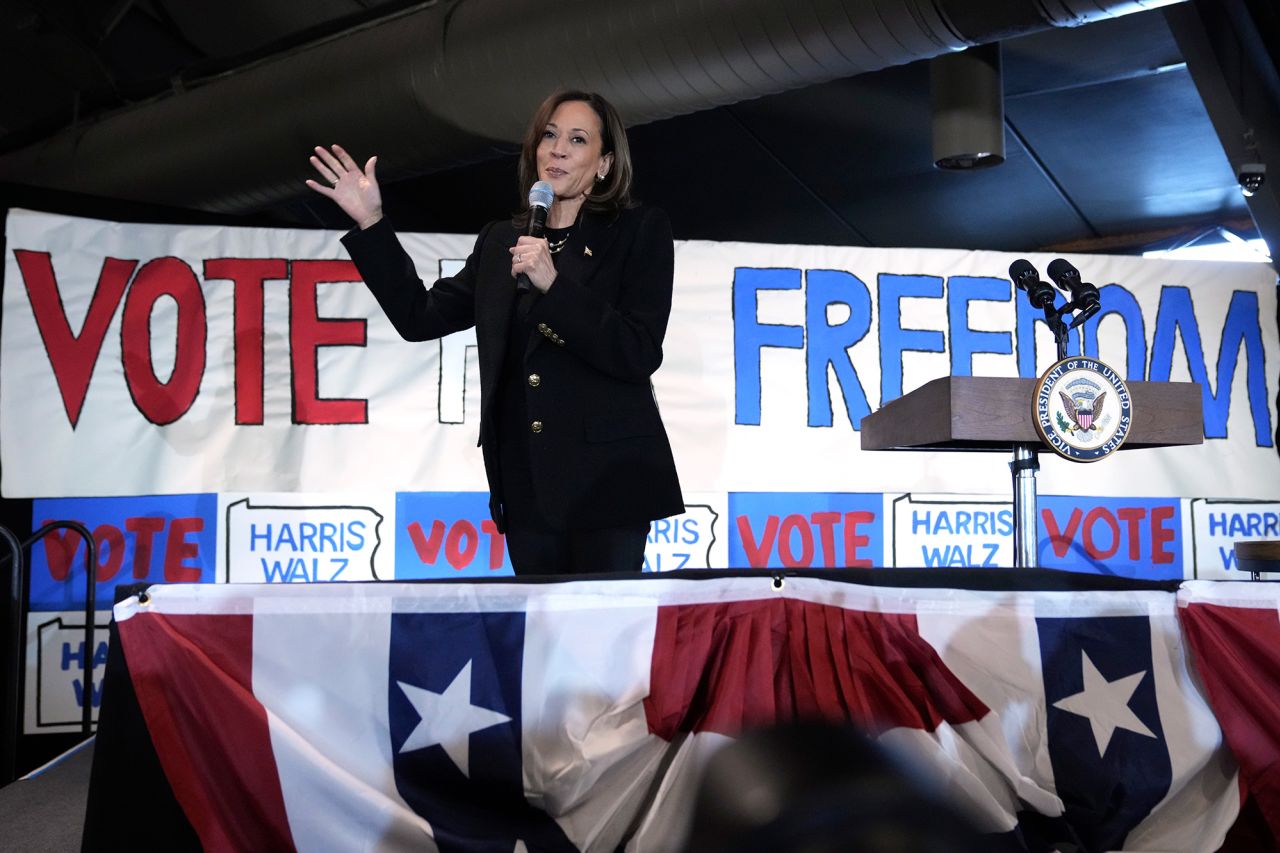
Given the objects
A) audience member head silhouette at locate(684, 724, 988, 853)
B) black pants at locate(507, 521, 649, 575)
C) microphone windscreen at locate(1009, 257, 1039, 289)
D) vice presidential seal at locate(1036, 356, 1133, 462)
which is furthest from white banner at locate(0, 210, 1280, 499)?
audience member head silhouette at locate(684, 724, 988, 853)

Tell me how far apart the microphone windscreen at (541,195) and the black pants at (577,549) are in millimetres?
486

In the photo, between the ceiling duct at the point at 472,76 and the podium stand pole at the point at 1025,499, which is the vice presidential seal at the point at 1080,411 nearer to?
the podium stand pole at the point at 1025,499

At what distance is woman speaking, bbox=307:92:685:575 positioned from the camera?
1.56 m

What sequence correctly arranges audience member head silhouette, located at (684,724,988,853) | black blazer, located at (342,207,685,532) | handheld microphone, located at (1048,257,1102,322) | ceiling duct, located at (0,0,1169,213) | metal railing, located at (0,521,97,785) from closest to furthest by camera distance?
audience member head silhouette, located at (684,724,988,853) < black blazer, located at (342,207,685,532) < handheld microphone, located at (1048,257,1102,322) < metal railing, located at (0,521,97,785) < ceiling duct, located at (0,0,1169,213)

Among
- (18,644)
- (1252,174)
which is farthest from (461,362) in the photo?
(1252,174)

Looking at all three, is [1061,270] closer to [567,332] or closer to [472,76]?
[567,332]

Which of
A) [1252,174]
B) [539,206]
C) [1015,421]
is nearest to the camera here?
[539,206]

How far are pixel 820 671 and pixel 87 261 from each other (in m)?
2.68

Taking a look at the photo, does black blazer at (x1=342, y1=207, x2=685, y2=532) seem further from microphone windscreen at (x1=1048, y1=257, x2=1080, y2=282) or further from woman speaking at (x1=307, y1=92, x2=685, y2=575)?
microphone windscreen at (x1=1048, y1=257, x2=1080, y2=282)

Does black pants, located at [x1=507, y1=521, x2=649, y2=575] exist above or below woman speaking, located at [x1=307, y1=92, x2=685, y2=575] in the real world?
below

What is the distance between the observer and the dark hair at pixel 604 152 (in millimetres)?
1752

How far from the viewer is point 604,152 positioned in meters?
1.80

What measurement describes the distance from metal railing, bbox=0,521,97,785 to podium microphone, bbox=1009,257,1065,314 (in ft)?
7.49

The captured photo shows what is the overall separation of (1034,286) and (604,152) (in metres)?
1.04
